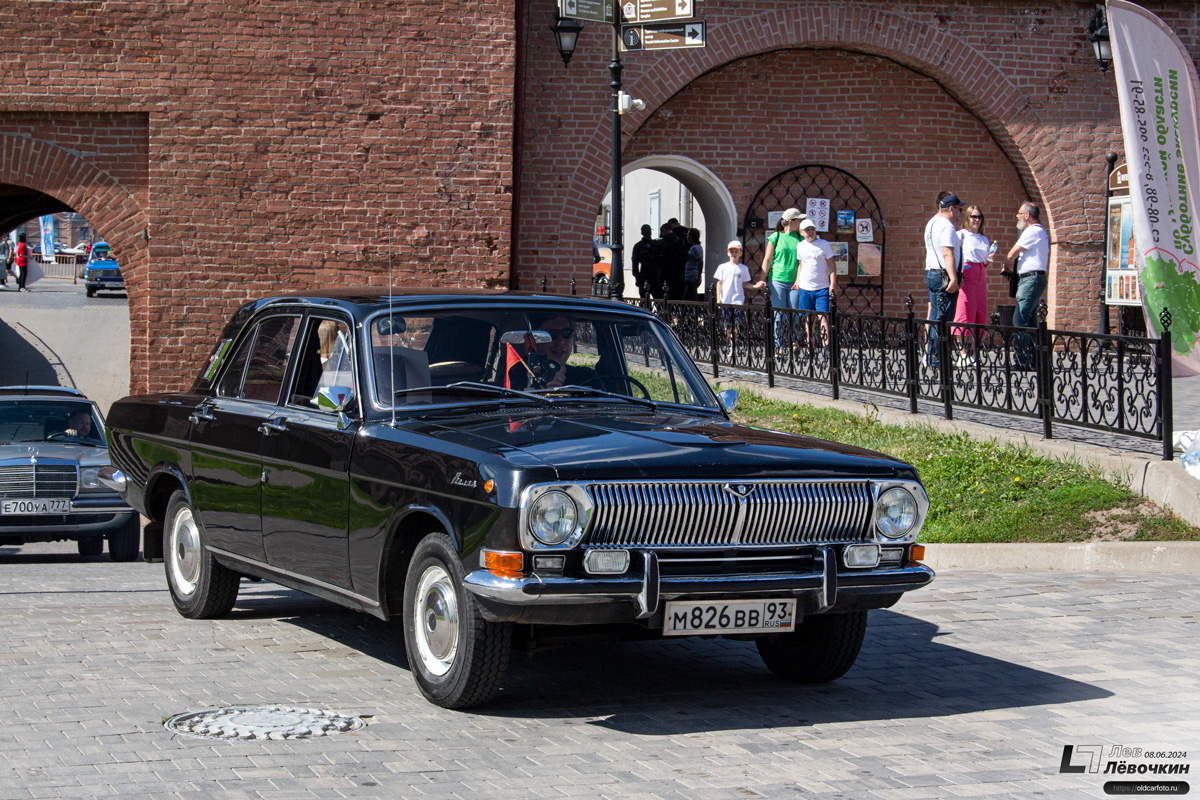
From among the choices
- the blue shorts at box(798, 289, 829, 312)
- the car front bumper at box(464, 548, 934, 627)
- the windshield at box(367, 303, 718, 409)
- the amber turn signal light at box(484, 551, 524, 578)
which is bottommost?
the car front bumper at box(464, 548, 934, 627)

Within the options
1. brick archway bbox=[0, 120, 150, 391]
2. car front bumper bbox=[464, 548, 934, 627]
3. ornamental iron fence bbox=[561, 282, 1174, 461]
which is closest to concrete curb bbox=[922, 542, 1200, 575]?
ornamental iron fence bbox=[561, 282, 1174, 461]

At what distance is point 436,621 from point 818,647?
5.71 feet

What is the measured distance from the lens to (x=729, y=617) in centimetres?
527

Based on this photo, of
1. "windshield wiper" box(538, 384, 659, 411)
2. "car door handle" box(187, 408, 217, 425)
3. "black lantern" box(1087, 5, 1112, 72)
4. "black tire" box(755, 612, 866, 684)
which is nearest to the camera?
"black tire" box(755, 612, 866, 684)

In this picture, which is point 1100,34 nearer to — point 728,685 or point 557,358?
point 557,358

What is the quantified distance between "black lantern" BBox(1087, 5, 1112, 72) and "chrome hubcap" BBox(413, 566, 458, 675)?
1818 cm

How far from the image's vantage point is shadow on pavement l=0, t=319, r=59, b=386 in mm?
29812

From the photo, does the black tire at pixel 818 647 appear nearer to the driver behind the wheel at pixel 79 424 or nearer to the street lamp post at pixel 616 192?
the driver behind the wheel at pixel 79 424

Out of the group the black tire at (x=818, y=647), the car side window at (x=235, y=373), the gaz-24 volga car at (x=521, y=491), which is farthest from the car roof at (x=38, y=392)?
the black tire at (x=818, y=647)

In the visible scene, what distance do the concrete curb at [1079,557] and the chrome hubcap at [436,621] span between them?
17.1 ft

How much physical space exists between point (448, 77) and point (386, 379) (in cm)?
1317

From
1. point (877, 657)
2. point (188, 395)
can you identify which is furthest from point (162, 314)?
point (877, 657)

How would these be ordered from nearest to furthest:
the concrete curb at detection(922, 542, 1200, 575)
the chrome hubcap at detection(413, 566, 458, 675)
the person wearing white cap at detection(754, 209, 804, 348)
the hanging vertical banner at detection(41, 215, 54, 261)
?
the chrome hubcap at detection(413, 566, 458, 675) → the concrete curb at detection(922, 542, 1200, 575) → the person wearing white cap at detection(754, 209, 804, 348) → the hanging vertical banner at detection(41, 215, 54, 261)

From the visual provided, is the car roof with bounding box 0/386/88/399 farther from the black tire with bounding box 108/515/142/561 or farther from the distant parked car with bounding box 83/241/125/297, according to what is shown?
the distant parked car with bounding box 83/241/125/297
